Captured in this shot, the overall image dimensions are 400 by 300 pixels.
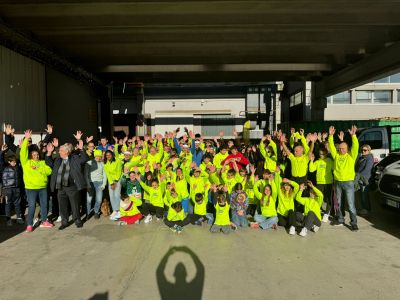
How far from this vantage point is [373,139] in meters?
10.8

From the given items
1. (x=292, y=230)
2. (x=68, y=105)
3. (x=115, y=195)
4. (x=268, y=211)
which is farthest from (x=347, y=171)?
(x=68, y=105)

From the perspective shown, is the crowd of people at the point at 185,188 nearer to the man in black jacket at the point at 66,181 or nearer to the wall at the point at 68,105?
the man in black jacket at the point at 66,181

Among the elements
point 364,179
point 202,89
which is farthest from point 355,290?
point 202,89

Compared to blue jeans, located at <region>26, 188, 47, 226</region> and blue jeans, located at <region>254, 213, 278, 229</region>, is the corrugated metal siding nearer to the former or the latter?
blue jeans, located at <region>26, 188, 47, 226</region>

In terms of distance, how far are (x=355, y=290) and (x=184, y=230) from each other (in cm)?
333

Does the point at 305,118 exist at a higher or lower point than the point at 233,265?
higher

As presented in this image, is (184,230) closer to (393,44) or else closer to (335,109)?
(393,44)

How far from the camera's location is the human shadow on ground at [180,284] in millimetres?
3954

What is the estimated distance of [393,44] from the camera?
11.0m

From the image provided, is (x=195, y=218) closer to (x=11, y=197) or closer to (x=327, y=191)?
(x=327, y=191)

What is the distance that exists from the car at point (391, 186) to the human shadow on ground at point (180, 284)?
4233mm

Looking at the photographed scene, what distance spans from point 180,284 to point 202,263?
2.27ft

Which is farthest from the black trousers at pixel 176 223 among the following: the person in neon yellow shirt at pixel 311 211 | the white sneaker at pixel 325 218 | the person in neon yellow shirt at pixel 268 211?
the white sneaker at pixel 325 218

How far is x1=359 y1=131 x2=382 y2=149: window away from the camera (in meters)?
10.7
